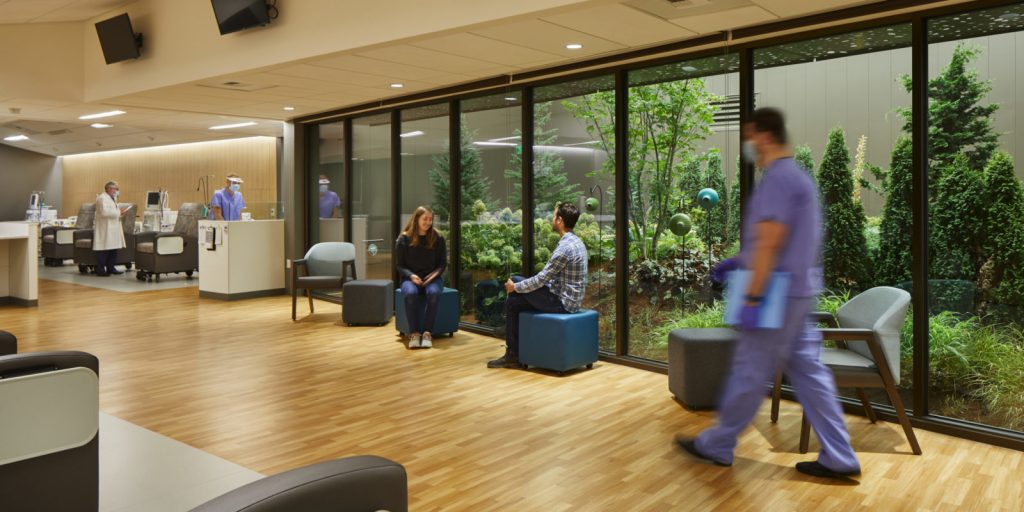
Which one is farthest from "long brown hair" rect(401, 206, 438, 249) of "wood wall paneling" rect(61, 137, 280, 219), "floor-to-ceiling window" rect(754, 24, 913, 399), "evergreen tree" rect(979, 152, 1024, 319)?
"wood wall paneling" rect(61, 137, 280, 219)

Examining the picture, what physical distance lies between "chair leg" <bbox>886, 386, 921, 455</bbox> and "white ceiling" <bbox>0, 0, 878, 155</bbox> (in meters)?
2.40

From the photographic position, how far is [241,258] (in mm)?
10922

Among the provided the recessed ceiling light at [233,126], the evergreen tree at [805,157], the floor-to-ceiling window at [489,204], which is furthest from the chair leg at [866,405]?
the recessed ceiling light at [233,126]

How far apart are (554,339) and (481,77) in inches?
115

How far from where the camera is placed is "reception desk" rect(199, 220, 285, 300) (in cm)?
1080

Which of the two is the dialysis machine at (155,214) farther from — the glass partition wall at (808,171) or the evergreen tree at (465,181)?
the evergreen tree at (465,181)

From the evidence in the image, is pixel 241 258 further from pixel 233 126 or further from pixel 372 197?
pixel 233 126

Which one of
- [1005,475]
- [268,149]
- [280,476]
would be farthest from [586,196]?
[268,149]

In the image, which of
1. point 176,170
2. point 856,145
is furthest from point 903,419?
point 176,170

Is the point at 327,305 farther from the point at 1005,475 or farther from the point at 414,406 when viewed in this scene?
the point at 1005,475

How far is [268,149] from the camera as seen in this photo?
1598 cm

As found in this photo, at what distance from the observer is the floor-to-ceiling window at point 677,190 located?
5.95 metres

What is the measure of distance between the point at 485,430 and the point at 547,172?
3356mm

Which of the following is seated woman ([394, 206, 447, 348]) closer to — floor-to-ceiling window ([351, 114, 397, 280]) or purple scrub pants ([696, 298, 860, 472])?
floor-to-ceiling window ([351, 114, 397, 280])
